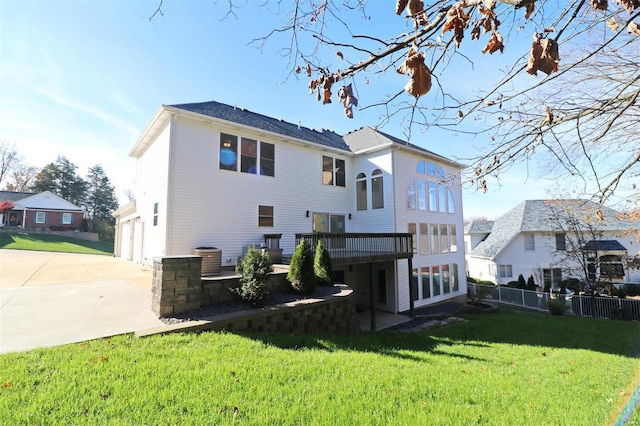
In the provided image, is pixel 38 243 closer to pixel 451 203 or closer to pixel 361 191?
pixel 361 191

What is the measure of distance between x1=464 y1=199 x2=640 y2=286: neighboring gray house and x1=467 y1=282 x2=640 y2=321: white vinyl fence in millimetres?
1944

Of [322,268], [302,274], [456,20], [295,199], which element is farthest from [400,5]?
[295,199]

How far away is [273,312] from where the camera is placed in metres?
5.75

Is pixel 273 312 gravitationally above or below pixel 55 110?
below

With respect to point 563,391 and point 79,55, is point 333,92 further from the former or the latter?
point 79,55

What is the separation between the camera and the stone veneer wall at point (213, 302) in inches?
205

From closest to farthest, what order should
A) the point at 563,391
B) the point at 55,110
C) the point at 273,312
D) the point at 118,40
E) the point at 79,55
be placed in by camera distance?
the point at 563,391, the point at 118,40, the point at 273,312, the point at 79,55, the point at 55,110

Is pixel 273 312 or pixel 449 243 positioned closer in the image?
pixel 273 312

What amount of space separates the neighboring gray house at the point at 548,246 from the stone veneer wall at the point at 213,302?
706 inches

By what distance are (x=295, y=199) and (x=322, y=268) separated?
16.7 ft

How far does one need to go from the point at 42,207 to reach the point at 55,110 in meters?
35.2

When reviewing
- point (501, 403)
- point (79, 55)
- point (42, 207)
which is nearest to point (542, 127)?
point (501, 403)

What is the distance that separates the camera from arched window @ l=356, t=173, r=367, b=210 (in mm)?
15062

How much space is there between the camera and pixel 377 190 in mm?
14570
